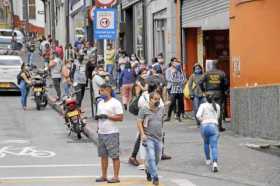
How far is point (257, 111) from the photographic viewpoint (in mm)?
19078

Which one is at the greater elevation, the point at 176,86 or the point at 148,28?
the point at 148,28

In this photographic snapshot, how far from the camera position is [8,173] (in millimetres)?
15570

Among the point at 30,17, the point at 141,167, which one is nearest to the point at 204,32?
the point at 141,167

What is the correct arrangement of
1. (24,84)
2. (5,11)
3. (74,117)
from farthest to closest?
(5,11), (24,84), (74,117)

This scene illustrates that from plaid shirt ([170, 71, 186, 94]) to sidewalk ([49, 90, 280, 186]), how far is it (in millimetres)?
1904

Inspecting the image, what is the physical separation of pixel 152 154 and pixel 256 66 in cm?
736

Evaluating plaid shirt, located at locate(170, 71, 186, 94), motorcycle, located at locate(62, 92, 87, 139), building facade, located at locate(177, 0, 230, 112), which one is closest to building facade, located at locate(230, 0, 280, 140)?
building facade, located at locate(177, 0, 230, 112)

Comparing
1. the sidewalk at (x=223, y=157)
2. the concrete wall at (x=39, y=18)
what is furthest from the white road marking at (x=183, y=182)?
the concrete wall at (x=39, y=18)

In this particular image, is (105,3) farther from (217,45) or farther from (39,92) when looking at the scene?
(39,92)

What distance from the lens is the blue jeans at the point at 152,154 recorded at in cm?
1353

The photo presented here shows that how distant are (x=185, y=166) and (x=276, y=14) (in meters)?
5.30

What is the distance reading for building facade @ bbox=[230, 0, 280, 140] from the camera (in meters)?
18.6

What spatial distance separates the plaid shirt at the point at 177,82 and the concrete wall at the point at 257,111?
11.2 feet

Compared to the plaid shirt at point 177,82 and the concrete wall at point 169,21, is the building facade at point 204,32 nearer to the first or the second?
the concrete wall at point 169,21
